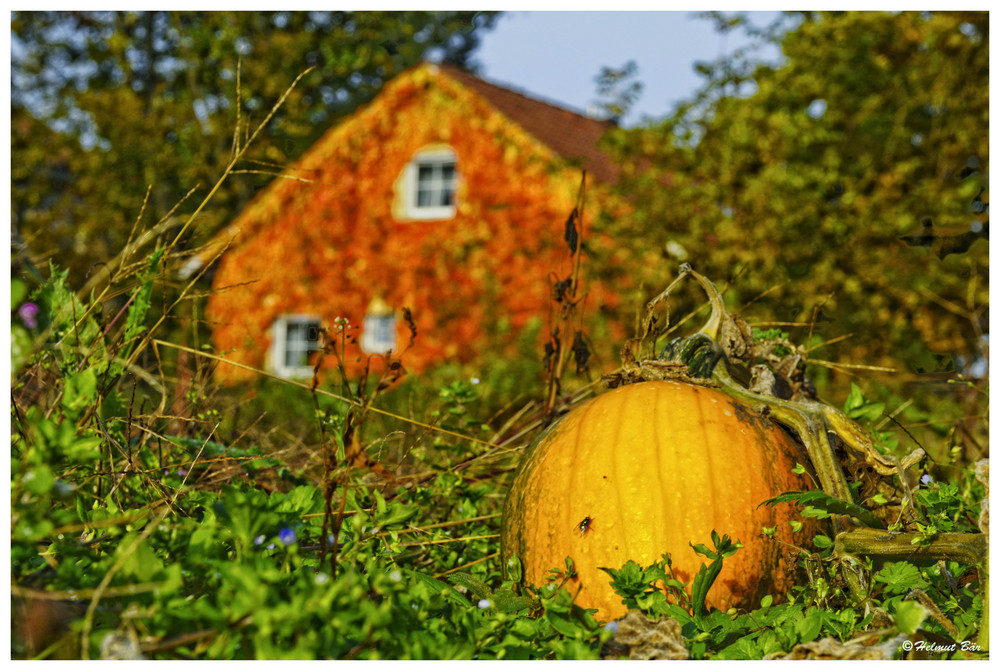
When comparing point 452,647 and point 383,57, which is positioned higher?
point 383,57

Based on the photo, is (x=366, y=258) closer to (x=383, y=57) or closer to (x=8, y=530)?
(x=383, y=57)

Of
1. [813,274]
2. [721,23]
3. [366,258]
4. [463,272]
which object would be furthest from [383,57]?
[813,274]

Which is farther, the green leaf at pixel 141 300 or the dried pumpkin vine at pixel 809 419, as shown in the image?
the green leaf at pixel 141 300

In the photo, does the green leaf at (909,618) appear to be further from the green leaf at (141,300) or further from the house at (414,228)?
the house at (414,228)

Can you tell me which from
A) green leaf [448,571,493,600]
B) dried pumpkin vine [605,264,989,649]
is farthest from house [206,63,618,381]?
green leaf [448,571,493,600]

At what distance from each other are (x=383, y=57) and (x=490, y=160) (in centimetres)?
656

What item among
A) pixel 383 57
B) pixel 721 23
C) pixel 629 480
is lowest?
pixel 629 480

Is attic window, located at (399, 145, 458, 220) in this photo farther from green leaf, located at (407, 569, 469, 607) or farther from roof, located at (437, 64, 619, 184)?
green leaf, located at (407, 569, 469, 607)

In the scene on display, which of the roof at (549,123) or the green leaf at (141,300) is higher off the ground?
the roof at (549,123)

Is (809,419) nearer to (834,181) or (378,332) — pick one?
(834,181)

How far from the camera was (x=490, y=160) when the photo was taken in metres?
13.2

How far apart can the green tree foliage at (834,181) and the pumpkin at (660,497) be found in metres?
5.28

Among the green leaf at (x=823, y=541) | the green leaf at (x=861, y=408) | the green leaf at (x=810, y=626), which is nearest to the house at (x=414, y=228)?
the green leaf at (x=861, y=408)

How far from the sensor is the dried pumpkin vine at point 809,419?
6.05 feet
